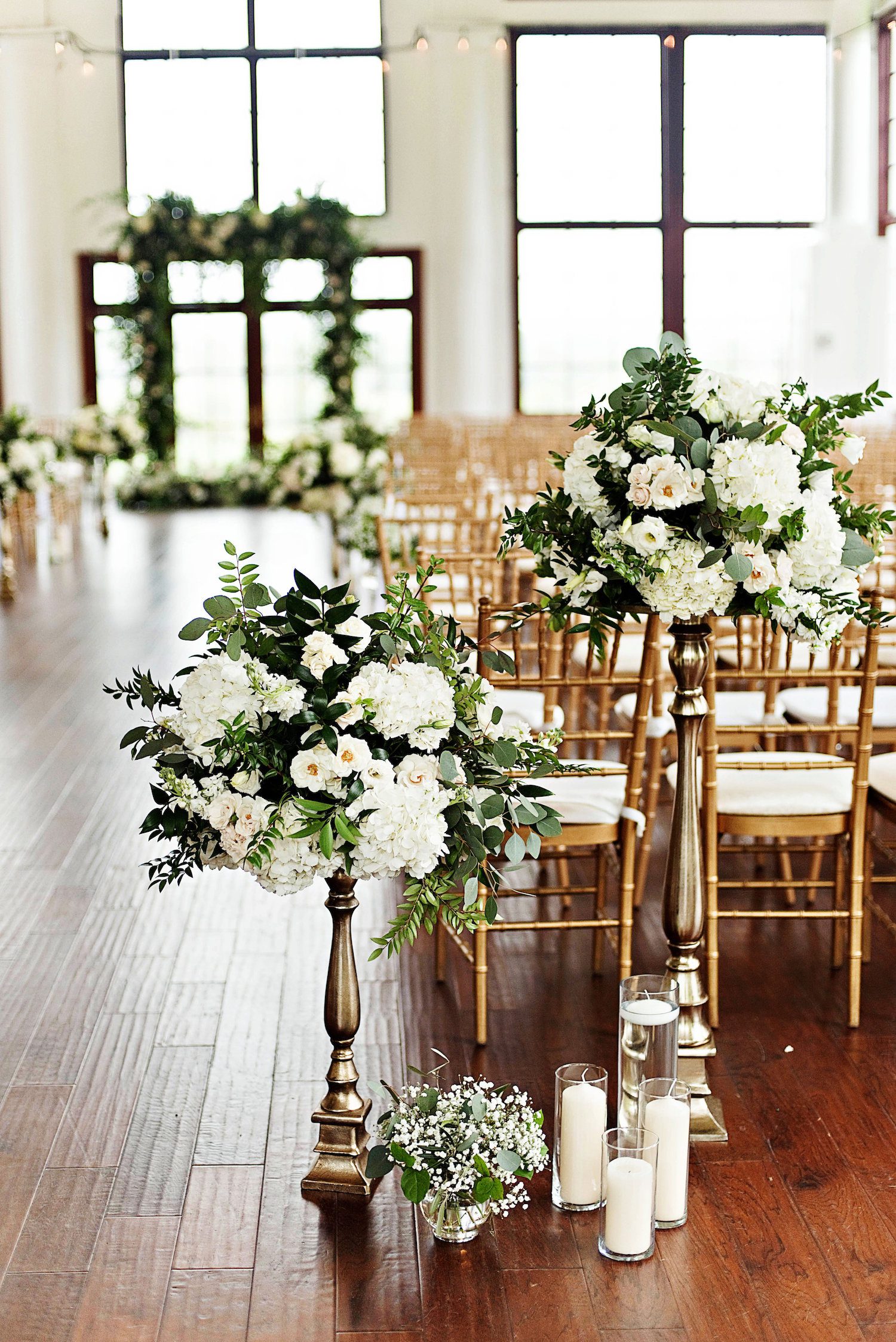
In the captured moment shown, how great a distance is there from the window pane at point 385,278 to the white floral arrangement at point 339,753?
14340 millimetres

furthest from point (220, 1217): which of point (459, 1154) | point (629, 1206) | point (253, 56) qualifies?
point (253, 56)

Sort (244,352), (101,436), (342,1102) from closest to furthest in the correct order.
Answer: (342,1102) → (101,436) → (244,352)

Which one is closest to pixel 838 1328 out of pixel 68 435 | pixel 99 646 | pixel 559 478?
pixel 559 478

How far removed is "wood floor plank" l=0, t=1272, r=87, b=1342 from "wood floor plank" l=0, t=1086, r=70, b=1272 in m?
0.07

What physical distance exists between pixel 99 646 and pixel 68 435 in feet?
18.3

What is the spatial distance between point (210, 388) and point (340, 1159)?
1466 cm

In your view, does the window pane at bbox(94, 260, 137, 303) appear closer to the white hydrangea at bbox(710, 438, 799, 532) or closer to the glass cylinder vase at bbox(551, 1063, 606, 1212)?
the white hydrangea at bbox(710, 438, 799, 532)

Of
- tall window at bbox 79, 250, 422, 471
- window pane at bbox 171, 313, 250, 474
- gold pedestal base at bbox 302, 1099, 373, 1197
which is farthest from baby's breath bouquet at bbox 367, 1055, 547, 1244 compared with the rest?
window pane at bbox 171, 313, 250, 474

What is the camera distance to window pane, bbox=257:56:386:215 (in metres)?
16.3

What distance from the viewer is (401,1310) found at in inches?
95.0

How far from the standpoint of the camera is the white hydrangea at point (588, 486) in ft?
9.09

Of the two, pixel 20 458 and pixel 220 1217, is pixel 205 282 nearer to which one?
pixel 20 458

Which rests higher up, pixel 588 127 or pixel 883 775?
pixel 588 127

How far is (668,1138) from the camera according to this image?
261cm
